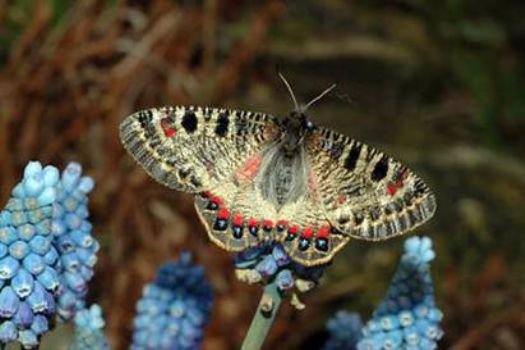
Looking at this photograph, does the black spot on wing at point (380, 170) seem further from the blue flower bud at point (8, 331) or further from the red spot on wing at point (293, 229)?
the blue flower bud at point (8, 331)

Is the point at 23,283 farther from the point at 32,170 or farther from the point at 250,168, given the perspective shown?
the point at 250,168

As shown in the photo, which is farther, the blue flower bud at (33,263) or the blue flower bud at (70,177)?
the blue flower bud at (70,177)

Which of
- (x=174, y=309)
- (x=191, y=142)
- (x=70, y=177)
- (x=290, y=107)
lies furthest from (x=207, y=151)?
(x=290, y=107)

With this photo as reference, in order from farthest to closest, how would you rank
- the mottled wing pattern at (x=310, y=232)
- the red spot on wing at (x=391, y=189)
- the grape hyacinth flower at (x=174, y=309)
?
the grape hyacinth flower at (x=174, y=309) → the red spot on wing at (x=391, y=189) → the mottled wing pattern at (x=310, y=232)

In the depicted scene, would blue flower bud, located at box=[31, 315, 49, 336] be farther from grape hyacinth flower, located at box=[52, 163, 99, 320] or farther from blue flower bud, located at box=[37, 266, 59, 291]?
grape hyacinth flower, located at box=[52, 163, 99, 320]

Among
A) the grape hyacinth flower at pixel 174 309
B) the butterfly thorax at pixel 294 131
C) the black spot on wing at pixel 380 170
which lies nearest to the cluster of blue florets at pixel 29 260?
the butterfly thorax at pixel 294 131

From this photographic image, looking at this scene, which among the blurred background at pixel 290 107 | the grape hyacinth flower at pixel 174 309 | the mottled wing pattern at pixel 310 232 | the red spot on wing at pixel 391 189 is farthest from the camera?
the blurred background at pixel 290 107
